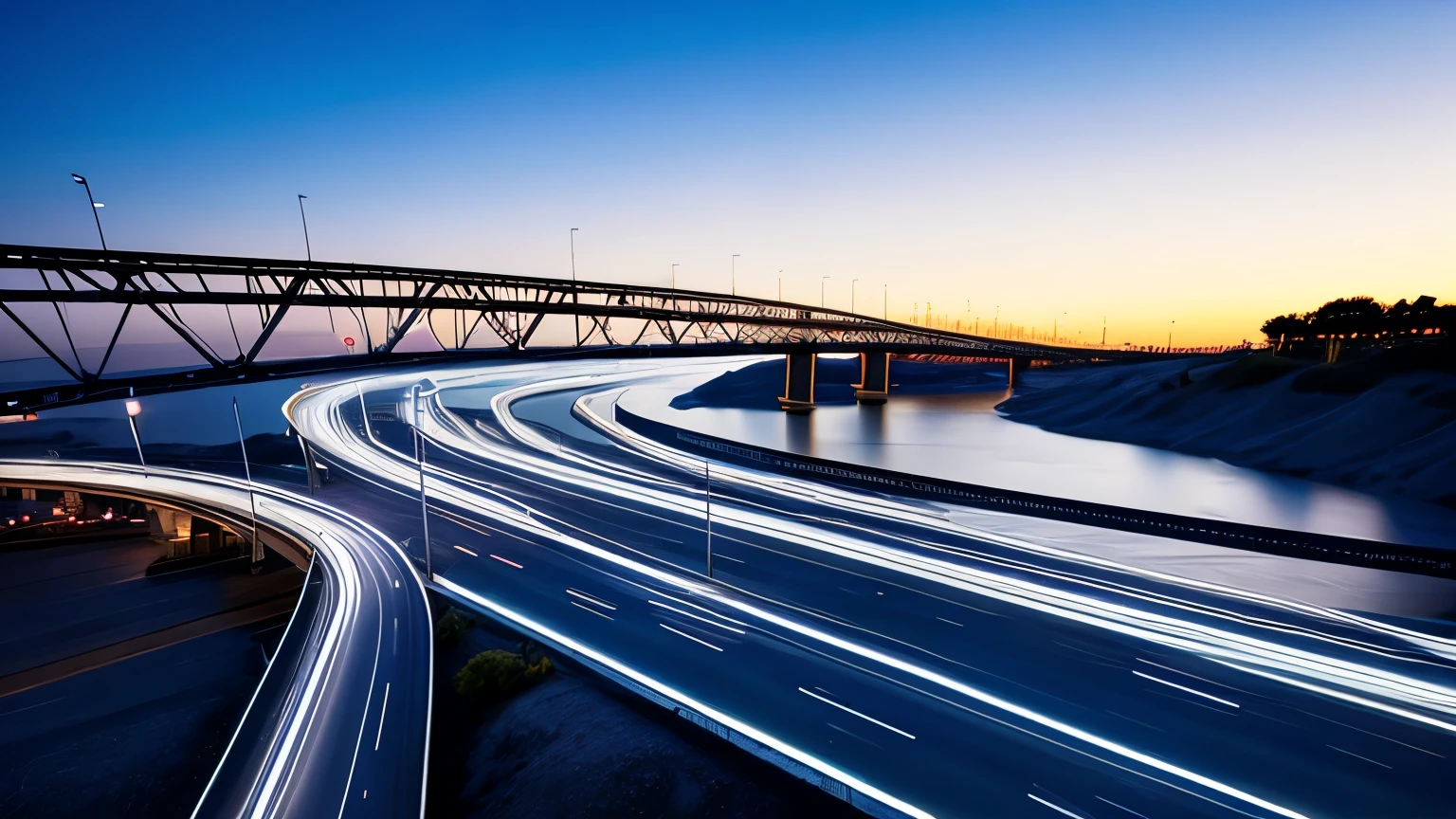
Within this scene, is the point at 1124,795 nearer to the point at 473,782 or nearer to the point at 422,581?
the point at 473,782

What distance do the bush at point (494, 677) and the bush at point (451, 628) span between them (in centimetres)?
275

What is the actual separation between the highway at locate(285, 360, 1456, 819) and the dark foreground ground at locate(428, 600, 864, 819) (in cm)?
73

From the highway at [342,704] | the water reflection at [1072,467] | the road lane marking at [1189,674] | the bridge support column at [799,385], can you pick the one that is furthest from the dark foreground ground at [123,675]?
the bridge support column at [799,385]

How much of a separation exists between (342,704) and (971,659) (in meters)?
21.0

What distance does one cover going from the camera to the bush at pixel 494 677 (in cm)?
1795

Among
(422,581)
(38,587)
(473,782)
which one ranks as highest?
(422,581)

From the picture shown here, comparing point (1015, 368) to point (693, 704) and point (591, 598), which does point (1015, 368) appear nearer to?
point (591, 598)

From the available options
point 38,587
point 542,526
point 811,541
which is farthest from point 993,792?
point 38,587

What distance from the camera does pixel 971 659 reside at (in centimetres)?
1831

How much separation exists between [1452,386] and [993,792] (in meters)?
72.6

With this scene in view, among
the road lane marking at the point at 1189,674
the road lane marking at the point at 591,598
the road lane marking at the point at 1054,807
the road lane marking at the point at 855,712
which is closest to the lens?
the road lane marking at the point at 1054,807

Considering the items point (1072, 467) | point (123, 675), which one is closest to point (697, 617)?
point (123, 675)

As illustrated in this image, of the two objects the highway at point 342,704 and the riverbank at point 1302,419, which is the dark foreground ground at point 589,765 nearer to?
the highway at point 342,704

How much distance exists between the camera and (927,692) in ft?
53.9
